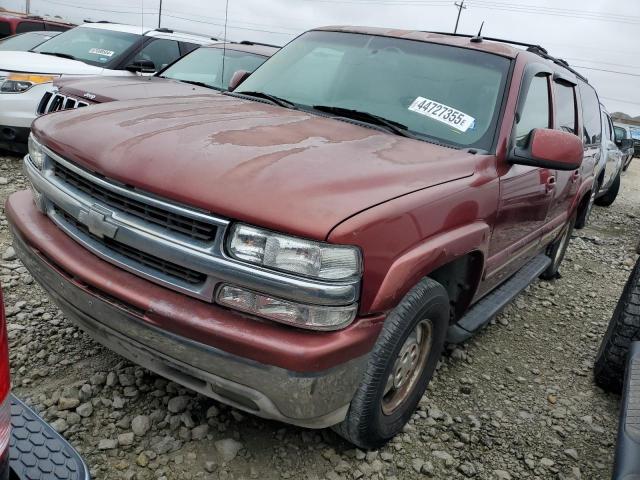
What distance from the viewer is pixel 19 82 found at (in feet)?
18.6

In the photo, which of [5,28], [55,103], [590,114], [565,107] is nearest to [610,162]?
[590,114]

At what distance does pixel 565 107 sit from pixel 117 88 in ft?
11.8

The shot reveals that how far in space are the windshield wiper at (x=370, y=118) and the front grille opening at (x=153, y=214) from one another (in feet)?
4.17

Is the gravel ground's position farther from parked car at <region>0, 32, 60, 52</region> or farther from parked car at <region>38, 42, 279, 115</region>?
parked car at <region>0, 32, 60, 52</region>

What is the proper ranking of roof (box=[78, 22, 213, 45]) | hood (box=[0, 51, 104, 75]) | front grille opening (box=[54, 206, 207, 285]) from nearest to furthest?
front grille opening (box=[54, 206, 207, 285]), hood (box=[0, 51, 104, 75]), roof (box=[78, 22, 213, 45])

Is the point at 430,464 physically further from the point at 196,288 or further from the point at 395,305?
the point at 196,288

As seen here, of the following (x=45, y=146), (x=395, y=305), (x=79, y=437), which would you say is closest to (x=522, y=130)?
(x=395, y=305)

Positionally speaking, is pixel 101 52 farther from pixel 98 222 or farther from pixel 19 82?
pixel 98 222

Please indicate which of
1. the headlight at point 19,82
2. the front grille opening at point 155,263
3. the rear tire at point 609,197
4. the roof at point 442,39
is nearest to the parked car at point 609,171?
the rear tire at point 609,197

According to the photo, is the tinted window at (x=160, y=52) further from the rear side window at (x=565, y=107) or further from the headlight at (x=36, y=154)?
the rear side window at (x=565, y=107)

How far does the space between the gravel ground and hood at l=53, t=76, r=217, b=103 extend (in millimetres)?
1538

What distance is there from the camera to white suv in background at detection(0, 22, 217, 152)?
5.61 meters

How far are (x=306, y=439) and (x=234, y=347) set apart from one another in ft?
2.92

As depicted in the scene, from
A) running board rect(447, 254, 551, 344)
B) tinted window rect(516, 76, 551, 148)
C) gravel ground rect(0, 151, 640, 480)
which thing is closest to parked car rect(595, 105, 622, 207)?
running board rect(447, 254, 551, 344)
